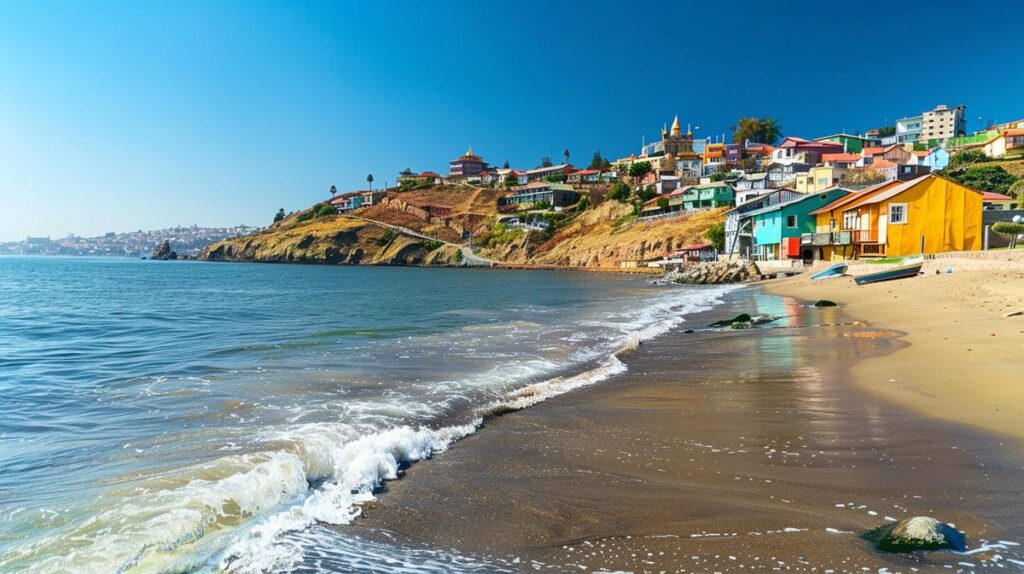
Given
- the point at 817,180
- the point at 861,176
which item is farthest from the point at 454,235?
the point at 861,176

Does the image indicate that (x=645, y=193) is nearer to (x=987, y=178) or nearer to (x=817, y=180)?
(x=817, y=180)

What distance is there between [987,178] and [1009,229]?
1738 inches

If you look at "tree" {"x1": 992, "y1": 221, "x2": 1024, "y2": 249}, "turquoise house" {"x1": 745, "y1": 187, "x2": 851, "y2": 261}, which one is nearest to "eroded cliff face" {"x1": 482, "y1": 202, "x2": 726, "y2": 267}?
"turquoise house" {"x1": 745, "y1": 187, "x2": 851, "y2": 261}

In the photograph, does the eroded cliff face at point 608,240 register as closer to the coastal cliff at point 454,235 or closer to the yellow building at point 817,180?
the coastal cliff at point 454,235

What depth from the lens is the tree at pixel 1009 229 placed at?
42078 mm

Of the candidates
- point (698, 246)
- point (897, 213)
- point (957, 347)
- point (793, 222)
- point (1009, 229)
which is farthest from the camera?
point (698, 246)

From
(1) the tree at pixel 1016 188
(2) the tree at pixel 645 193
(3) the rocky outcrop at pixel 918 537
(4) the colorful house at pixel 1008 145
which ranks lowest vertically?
(3) the rocky outcrop at pixel 918 537

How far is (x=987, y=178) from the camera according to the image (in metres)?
78.0

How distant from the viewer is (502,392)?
11859mm

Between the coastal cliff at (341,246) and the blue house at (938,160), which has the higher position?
the blue house at (938,160)

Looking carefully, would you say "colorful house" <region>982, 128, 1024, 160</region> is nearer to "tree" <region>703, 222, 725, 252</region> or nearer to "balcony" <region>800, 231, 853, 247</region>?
"tree" <region>703, 222, 725, 252</region>

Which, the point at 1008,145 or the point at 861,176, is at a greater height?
the point at 1008,145

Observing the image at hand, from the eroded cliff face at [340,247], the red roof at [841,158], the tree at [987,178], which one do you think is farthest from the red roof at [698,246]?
the eroded cliff face at [340,247]

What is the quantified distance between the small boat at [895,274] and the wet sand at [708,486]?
27985 millimetres
